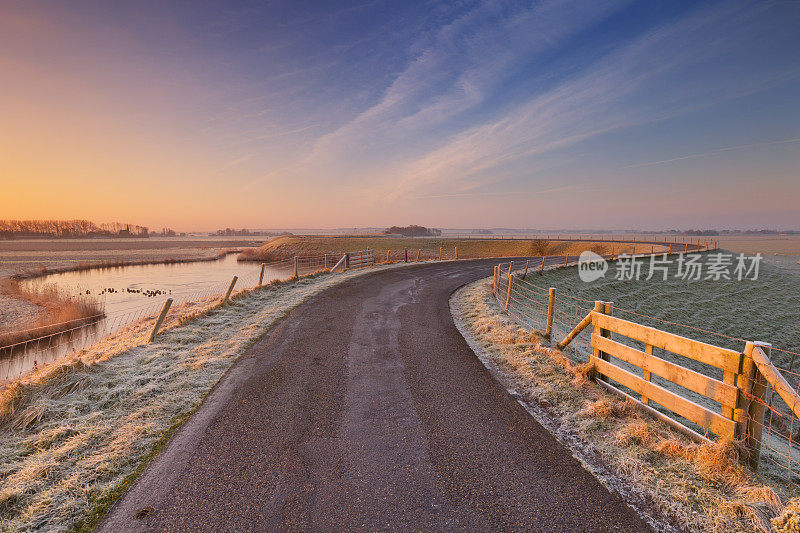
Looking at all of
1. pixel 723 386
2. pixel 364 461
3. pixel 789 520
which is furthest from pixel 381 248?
pixel 789 520

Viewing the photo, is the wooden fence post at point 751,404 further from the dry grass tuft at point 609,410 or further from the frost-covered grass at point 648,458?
the dry grass tuft at point 609,410

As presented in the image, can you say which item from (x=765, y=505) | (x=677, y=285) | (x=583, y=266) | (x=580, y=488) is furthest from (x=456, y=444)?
(x=677, y=285)

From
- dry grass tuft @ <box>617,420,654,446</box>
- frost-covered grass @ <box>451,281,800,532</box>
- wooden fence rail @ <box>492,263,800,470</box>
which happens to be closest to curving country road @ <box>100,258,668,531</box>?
frost-covered grass @ <box>451,281,800,532</box>

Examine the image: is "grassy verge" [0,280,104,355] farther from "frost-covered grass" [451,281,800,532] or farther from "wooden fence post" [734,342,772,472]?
"wooden fence post" [734,342,772,472]

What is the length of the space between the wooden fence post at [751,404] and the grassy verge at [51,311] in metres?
21.9

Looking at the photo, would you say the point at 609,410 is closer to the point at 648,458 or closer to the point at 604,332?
the point at 648,458

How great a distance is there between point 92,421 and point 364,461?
14.5 ft

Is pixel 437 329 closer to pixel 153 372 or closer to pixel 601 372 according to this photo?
pixel 601 372

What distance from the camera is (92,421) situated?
5.10 meters

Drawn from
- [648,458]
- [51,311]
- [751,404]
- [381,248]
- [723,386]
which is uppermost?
[723,386]

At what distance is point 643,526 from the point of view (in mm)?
3279

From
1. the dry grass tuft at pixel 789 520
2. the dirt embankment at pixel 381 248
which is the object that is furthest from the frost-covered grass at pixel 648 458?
the dirt embankment at pixel 381 248

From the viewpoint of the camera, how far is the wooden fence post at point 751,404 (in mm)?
3857

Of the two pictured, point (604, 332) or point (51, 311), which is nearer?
point (604, 332)
